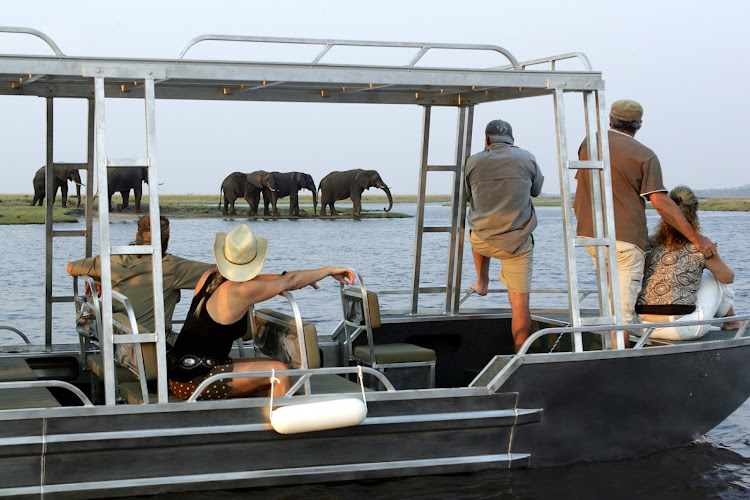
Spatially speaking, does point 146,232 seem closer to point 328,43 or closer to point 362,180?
point 328,43

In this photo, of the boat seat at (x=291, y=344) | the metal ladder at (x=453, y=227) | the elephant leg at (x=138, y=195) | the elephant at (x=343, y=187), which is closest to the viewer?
the boat seat at (x=291, y=344)

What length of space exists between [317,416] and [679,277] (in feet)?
8.51

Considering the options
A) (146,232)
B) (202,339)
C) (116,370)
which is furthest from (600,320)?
(116,370)

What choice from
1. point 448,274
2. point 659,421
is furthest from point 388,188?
point 659,421

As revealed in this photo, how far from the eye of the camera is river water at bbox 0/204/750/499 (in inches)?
235

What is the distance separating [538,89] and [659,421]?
6.70 feet

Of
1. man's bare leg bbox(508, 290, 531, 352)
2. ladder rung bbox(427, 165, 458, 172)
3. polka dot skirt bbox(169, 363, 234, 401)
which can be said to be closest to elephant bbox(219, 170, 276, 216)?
ladder rung bbox(427, 165, 458, 172)

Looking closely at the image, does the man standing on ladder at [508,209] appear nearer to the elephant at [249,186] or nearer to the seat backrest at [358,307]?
the seat backrest at [358,307]

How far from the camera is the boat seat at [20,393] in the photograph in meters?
5.35

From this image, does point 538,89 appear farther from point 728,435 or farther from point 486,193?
point 728,435

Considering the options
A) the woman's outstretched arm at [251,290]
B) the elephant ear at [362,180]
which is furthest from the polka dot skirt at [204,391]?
the elephant ear at [362,180]

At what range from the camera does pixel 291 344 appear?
19.1ft

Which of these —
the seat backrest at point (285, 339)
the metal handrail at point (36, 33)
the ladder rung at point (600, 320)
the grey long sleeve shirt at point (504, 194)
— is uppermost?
the metal handrail at point (36, 33)

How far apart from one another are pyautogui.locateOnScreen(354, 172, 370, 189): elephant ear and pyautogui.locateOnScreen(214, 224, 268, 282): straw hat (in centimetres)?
2567
